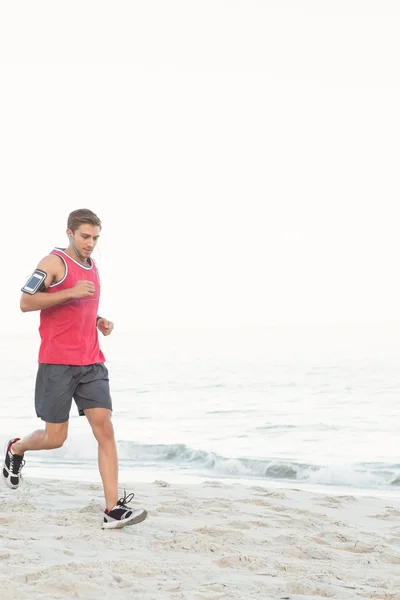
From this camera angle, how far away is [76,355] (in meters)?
4.71

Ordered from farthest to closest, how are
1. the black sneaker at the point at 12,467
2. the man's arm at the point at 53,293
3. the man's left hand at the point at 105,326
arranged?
the black sneaker at the point at 12,467 → the man's left hand at the point at 105,326 → the man's arm at the point at 53,293

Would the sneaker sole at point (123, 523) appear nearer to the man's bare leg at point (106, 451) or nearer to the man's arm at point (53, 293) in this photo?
the man's bare leg at point (106, 451)

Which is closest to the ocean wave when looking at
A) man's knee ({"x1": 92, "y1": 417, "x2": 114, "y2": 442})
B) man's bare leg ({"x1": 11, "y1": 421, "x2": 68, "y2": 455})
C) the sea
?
the sea

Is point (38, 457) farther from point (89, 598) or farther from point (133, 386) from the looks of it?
point (133, 386)

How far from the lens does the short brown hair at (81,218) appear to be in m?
4.67

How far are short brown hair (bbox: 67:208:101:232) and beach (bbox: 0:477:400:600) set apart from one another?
1.88 metres

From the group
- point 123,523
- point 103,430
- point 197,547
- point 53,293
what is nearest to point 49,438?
point 103,430

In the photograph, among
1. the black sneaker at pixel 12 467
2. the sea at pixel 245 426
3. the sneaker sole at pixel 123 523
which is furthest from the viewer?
the sea at pixel 245 426

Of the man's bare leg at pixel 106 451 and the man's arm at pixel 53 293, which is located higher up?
the man's arm at pixel 53 293

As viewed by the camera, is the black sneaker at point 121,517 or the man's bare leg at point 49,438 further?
the man's bare leg at point 49,438

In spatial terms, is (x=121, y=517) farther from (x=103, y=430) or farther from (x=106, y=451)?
(x=103, y=430)

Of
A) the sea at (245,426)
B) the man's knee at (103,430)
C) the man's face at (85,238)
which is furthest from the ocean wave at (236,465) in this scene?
the man's face at (85,238)

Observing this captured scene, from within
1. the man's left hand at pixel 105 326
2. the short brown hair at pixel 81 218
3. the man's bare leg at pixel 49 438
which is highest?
the short brown hair at pixel 81 218

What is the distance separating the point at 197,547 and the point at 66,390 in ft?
4.19
